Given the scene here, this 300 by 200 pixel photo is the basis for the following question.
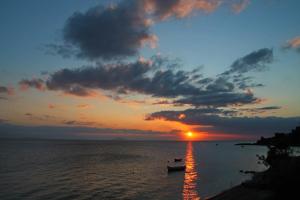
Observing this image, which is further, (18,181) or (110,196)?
(18,181)

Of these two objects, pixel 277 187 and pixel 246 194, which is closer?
pixel 277 187

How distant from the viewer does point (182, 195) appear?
184 feet

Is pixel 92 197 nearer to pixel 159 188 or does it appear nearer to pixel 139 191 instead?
pixel 139 191

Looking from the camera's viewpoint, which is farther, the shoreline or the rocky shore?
the shoreline

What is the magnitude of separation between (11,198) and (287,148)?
65.1 meters

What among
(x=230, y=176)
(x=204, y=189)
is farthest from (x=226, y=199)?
(x=230, y=176)

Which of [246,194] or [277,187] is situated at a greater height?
[277,187]

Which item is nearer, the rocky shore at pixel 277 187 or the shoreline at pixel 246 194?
the rocky shore at pixel 277 187

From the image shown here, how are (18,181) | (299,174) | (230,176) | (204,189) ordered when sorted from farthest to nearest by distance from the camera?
(230,176) → (18,181) → (204,189) → (299,174)

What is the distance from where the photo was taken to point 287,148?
72.8 m

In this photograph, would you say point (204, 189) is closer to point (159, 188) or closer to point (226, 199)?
point (159, 188)

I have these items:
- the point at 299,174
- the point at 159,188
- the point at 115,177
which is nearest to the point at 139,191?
the point at 159,188

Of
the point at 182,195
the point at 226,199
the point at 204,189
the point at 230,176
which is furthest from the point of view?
the point at 230,176

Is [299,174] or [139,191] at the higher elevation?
[299,174]
